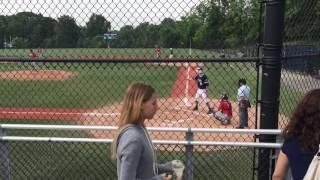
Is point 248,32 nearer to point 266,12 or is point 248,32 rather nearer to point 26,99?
point 266,12

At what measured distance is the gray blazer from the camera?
2863mm

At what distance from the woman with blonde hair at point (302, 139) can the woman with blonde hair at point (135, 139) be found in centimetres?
85

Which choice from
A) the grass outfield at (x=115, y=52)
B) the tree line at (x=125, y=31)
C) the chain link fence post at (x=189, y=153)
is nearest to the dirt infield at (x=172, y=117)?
the grass outfield at (x=115, y=52)

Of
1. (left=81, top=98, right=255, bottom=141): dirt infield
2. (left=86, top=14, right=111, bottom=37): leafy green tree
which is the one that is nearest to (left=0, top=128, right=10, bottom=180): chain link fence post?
(left=86, top=14, right=111, bottom=37): leafy green tree

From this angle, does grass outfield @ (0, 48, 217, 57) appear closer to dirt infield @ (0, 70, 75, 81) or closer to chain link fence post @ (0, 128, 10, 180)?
chain link fence post @ (0, 128, 10, 180)

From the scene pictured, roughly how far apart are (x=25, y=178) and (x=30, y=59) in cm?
368

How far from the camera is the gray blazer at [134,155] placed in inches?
113

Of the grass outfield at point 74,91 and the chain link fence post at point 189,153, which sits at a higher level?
the chain link fence post at point 189,153

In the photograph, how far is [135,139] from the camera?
2900mm

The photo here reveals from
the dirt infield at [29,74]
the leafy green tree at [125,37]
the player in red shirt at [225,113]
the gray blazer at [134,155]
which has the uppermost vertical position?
the leafy green tree at [125,37]

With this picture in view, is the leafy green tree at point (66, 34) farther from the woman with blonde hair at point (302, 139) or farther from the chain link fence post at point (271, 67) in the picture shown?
the woman with blonde hair at point (302, 139)

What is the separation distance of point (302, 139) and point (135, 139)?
108 centimetres

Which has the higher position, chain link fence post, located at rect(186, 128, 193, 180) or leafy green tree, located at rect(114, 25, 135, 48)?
leafy green tree, located at rect(114, 25, 135, 48)

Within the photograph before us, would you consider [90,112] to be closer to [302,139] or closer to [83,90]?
[83,90]
